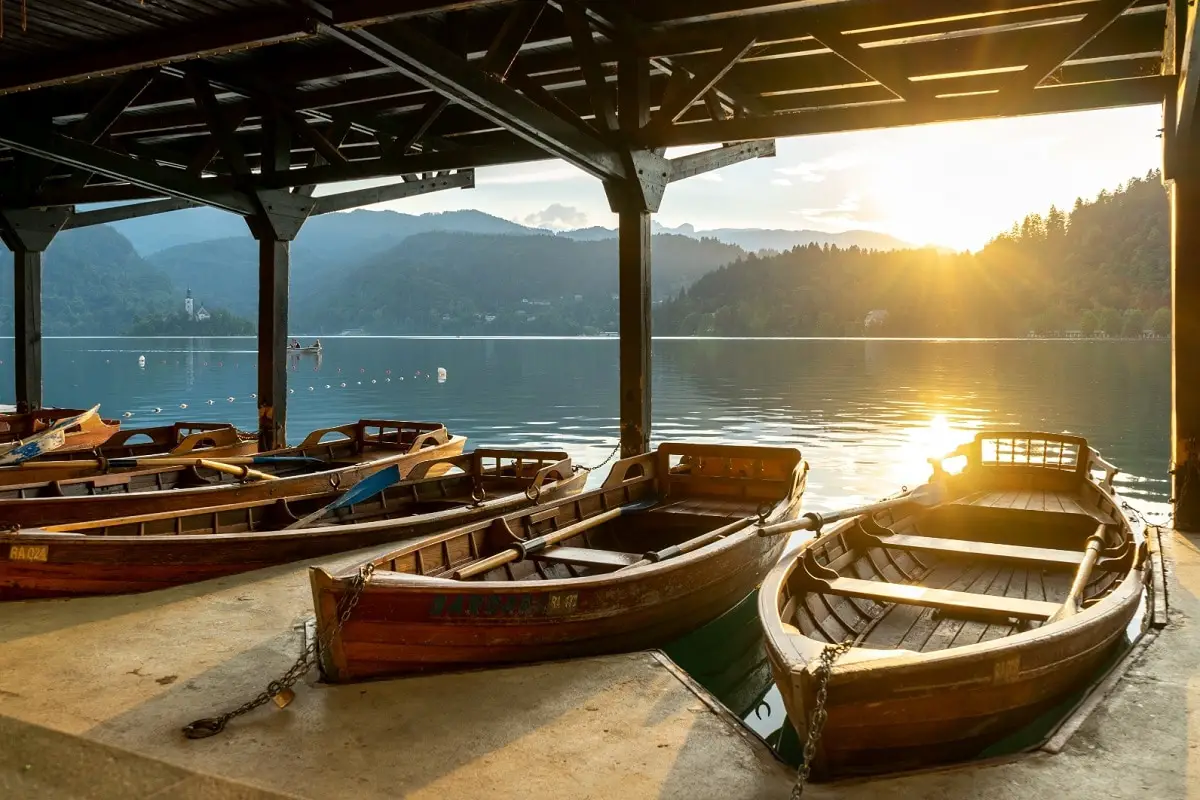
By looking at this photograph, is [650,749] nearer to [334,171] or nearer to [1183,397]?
[1183,397]

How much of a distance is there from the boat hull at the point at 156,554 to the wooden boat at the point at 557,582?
1.92ft

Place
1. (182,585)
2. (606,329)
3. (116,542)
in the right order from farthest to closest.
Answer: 1. (606,329)
2. (182,585)
3. (116,542)

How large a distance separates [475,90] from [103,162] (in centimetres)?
515

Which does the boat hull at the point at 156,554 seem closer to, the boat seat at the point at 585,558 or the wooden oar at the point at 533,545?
the wooden oar at the point at 533,545

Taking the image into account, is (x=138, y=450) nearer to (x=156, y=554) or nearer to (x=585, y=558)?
(x=156, y=554)

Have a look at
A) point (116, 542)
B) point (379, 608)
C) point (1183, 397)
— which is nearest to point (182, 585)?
point (116, 542)

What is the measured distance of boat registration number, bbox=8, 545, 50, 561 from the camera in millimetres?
6473

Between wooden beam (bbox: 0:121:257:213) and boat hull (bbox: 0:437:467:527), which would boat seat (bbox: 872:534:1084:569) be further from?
wooden beam (bbox: 0:121:257:213)

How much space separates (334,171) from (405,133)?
1033 millimetres

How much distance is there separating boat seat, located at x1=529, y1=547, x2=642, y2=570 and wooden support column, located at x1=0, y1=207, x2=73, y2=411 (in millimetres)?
11995

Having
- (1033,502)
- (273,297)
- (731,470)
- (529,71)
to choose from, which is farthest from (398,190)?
(1033,502)

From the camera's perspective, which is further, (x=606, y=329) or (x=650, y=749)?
(x=606, y=329)

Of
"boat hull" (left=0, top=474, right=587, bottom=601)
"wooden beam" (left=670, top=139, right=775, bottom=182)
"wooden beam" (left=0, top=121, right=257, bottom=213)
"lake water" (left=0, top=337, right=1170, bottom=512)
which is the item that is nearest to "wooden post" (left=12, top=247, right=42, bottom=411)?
"wooden beam" (left=0, top=121, right=257, bottom=213)

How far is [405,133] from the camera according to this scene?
10273 mm
